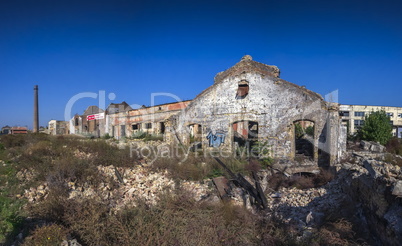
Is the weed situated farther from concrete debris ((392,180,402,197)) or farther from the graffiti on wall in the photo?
the graffiti on wall

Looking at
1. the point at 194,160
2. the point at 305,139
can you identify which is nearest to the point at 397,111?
the point at 305,139

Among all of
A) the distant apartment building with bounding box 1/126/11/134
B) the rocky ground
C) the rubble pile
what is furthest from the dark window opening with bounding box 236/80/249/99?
the distant apartment building with bounding box 1/126/11/134

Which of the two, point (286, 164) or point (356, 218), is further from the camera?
point (286, 164)

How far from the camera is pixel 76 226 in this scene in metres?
5.50

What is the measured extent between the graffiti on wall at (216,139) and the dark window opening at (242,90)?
2505mm

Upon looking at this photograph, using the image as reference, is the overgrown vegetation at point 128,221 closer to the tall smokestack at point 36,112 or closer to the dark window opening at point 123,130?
the dark window opening at point 123,130

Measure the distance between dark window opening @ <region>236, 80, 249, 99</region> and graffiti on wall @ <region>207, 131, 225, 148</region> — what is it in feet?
8.22

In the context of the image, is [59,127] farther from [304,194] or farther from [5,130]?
[304,194]

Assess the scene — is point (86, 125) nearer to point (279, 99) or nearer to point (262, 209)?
point (279, 99)

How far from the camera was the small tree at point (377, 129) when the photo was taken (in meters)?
17.0

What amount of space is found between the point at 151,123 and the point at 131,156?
13.5m

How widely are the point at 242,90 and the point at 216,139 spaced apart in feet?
10.9

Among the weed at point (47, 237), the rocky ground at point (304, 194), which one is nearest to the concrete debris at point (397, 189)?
the rocky ground at point (304, 194)

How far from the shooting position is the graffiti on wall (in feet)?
47.3
